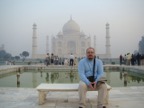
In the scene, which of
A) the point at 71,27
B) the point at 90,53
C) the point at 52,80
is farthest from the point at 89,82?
the point at 71,27

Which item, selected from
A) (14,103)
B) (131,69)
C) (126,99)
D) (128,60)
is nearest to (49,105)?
(14,103)

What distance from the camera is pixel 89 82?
3564 mm

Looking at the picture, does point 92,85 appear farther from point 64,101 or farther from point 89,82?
point 64,101

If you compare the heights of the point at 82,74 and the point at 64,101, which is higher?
the point at 82,74

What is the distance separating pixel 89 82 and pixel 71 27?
141ft

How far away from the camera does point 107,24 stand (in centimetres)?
4462

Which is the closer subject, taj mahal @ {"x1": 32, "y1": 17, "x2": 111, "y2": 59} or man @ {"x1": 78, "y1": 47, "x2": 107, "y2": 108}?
man @ {"x1": 78, "y1": 47, "x2": 107, "y2": 108}

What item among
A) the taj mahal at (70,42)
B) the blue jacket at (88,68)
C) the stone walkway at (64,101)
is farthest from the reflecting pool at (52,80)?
the taj mahal at (70,42)

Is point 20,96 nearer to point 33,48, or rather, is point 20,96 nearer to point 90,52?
point 90,52

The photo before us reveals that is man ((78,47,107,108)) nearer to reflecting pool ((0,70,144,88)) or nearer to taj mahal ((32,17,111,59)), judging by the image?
reflecting pool ((0,70,144,88))

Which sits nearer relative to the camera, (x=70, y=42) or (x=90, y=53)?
(x=90, y=53)

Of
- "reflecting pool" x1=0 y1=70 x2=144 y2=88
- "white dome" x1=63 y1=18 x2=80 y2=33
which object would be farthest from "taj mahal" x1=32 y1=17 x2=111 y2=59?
"reflecting pool" x1=0 y1=70 x2=144 y2=88

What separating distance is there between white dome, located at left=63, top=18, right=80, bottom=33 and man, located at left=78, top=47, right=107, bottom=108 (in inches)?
1683

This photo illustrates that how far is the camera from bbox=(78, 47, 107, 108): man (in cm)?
345
